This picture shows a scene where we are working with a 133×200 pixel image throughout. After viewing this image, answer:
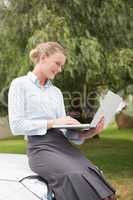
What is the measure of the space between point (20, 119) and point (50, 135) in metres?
0.24

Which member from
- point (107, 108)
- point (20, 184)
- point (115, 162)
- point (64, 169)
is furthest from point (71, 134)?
point (115, 162)

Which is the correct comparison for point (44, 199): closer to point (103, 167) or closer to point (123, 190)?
point (123, 190)

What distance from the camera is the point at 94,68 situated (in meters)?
9.30

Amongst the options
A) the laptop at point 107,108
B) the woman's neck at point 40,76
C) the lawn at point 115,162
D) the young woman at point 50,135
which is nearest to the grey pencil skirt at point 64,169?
the young woman at point 50,135

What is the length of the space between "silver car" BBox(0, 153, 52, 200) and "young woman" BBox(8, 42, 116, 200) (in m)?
0.07

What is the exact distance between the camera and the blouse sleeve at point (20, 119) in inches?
137

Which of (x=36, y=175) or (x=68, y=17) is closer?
(x=36, y=175)

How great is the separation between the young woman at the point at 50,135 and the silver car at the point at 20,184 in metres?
0.07

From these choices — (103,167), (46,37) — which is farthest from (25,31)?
(103,167)

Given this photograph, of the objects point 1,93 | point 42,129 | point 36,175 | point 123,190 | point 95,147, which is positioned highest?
point 42,129

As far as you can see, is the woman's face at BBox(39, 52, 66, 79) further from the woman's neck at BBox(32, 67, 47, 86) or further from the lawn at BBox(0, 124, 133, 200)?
the lawn at BBox(0, 124, 133, 200)

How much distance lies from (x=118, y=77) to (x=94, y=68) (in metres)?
0.89

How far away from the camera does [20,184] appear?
3.12 meters

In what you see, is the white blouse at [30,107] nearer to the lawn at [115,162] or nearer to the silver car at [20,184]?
the silver car at [20,184]
